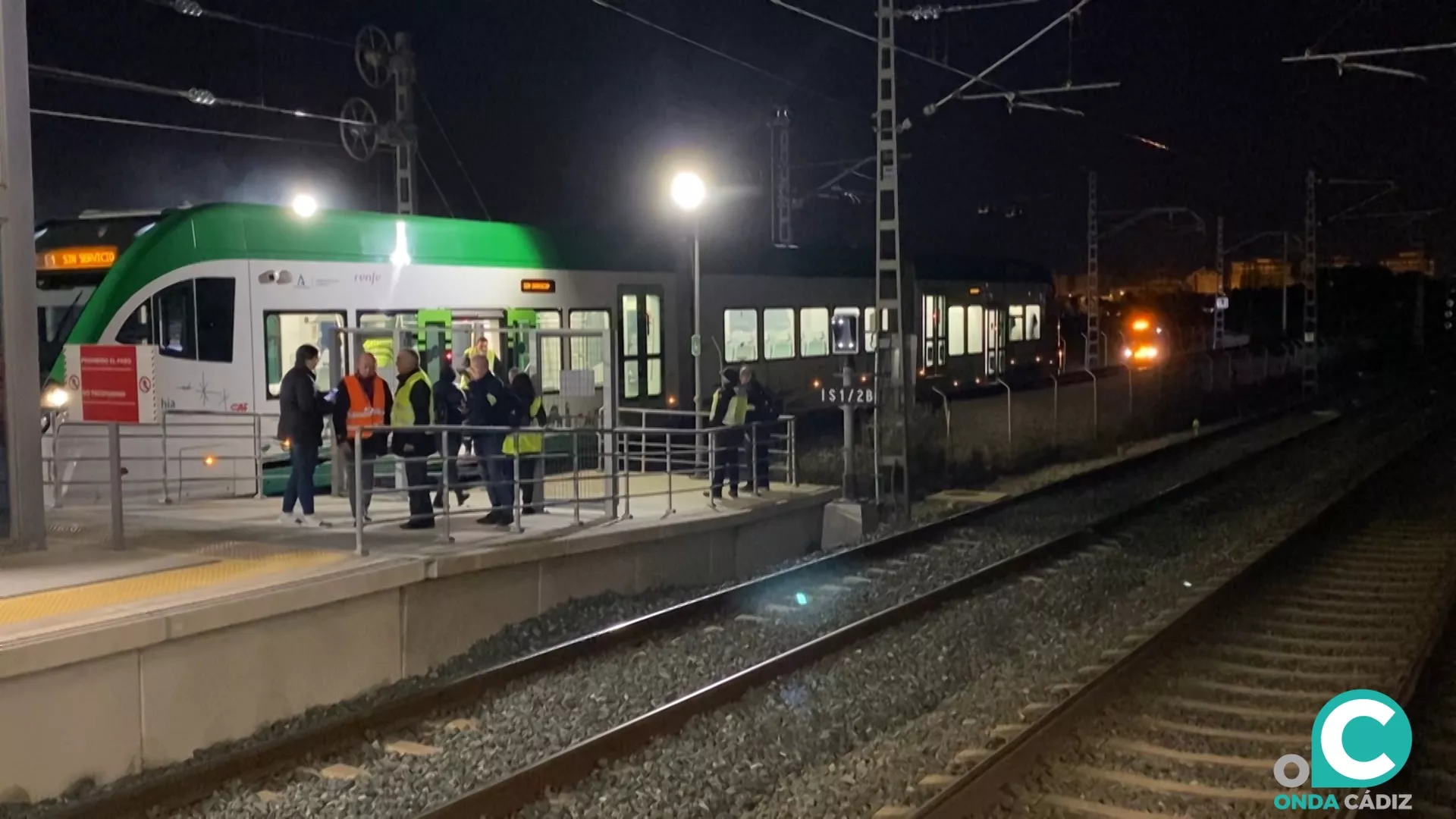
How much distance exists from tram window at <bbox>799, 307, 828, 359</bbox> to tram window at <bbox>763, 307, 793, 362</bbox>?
438 millimetres

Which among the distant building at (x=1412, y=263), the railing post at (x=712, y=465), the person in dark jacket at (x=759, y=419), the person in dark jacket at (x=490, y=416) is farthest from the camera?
the distant building at (x=1412, y=263)

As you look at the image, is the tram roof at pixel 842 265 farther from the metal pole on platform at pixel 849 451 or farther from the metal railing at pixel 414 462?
the metal railing at pixel 414 462

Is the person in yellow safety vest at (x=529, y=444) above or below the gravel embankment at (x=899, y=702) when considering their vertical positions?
above

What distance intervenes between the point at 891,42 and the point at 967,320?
47.6ft

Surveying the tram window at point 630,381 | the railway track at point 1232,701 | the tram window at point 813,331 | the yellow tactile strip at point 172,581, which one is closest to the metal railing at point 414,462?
the yellow tactile strip at point 172,581

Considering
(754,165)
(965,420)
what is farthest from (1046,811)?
(754,165)

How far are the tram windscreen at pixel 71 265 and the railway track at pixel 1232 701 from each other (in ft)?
33.2

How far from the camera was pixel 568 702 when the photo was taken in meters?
8.99

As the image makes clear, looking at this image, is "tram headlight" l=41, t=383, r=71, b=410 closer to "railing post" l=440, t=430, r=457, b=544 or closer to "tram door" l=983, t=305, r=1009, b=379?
"railing post" l=440, t=430, r=457, b=544

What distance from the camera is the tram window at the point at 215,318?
13.7 m

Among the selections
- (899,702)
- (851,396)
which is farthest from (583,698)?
(851,396)

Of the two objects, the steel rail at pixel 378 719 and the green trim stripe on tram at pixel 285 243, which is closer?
the steel rail at pixel 378 719

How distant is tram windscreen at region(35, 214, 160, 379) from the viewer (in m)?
13.5

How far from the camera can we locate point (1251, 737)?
7.89 meters
